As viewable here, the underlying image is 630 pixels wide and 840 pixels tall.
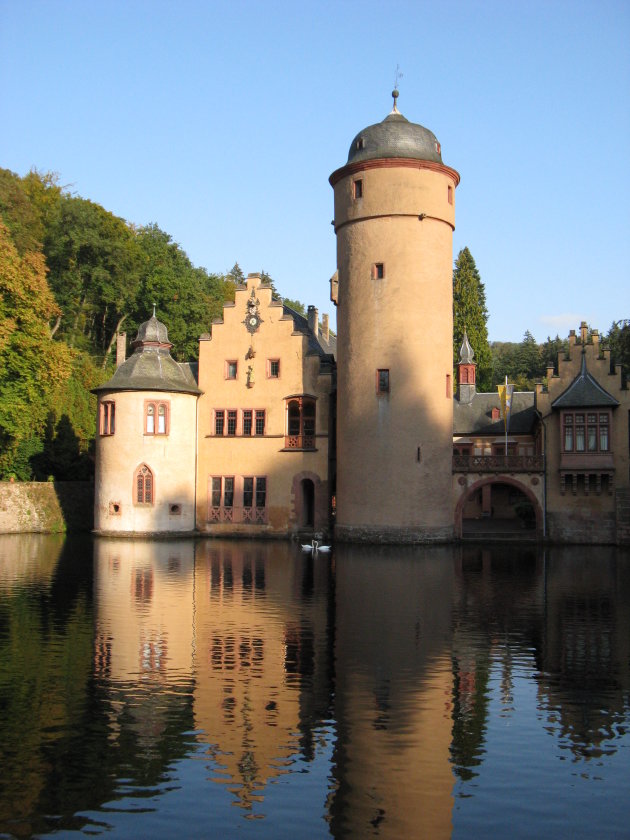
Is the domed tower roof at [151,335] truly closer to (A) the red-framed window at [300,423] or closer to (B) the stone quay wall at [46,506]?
(A) the red-framed window at [300,423]

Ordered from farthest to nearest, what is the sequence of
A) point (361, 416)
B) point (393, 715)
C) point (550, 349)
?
point (550, 349) < point (361, 416) < point (393, 715)

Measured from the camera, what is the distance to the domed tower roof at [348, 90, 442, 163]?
123ft

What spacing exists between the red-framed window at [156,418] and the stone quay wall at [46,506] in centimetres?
753

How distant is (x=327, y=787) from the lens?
9.34 m

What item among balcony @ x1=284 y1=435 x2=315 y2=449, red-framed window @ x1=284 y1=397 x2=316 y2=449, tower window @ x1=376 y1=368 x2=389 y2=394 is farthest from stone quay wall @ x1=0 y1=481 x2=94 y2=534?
tower window @ x1=376 y1=368 x2=389 y2=394

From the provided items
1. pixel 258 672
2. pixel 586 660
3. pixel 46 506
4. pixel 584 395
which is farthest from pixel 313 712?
pixel 46 506

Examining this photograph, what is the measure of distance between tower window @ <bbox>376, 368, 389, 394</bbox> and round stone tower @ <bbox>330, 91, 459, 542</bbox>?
0.14 ft

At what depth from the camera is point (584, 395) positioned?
38875 mm

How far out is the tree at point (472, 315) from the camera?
218 feet

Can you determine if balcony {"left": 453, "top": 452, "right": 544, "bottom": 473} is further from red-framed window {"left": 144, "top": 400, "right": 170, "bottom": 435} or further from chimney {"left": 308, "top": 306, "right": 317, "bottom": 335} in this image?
red-framed window {"left": 144, "top": 400, "right": 170, "bottom": 435}

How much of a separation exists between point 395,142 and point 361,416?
37.7 ft

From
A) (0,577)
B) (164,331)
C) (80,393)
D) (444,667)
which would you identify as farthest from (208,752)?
(80,393)

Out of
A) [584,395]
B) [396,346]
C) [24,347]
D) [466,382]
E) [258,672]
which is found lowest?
[258,672]

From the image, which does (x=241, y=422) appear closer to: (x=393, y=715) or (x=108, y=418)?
(x=108, y=418)
